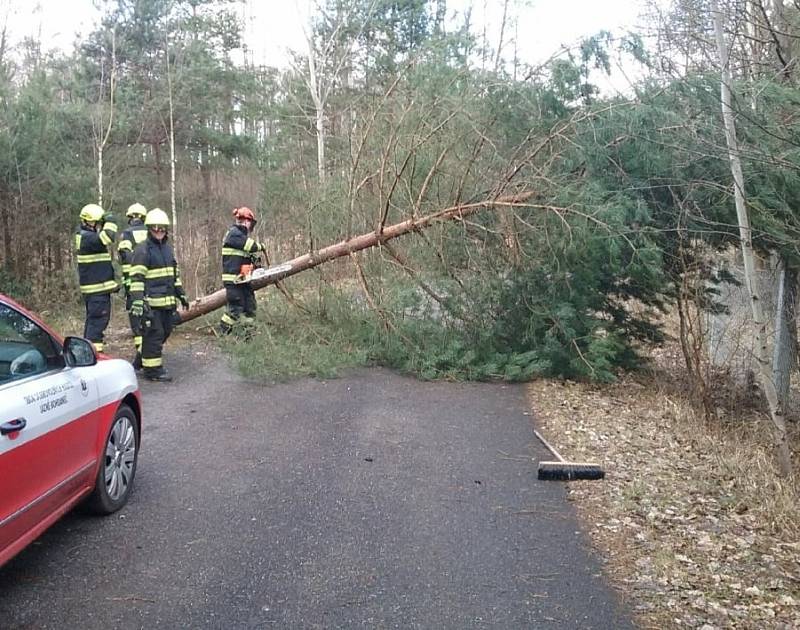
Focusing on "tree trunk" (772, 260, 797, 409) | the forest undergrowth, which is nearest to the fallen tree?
the forest undergrowth

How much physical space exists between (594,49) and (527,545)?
723 centimetres

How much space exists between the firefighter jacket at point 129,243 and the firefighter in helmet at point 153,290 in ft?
0.50

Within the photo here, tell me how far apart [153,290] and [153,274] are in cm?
20

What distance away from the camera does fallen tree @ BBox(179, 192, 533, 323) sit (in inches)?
391

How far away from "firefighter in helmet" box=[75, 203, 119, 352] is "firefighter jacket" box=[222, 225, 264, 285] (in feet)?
6.14

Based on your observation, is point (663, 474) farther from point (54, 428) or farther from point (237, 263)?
point (237, 263)

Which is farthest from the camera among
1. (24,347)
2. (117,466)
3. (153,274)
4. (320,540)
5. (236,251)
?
(236,251)

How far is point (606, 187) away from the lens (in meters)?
9.61

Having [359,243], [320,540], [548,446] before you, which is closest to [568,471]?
[548,446]

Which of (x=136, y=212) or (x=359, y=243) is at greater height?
(x=136, y=212)

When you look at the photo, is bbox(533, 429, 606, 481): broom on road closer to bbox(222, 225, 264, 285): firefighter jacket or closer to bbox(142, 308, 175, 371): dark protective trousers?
bbox(142, 308, 175, 371): dark protective trousers

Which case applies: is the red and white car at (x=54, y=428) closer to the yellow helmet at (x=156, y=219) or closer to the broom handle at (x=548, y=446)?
the broom handle at (x=548, y=446)

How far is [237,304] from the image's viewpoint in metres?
11.0

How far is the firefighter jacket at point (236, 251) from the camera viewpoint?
10.8m
